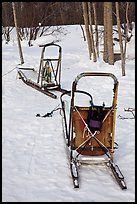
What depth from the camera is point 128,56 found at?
16328 mm

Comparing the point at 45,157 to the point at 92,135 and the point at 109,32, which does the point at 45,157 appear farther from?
the point at 109,32

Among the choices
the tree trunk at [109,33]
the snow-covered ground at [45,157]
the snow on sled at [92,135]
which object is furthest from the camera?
the tree trunk at [109,33]

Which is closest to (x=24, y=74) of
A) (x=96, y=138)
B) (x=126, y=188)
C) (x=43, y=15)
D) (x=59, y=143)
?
(x=59, y=143)

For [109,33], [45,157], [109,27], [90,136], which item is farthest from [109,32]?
[90,136]

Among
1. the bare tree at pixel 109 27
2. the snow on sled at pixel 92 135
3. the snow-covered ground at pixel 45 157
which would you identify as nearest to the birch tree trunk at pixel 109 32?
the bare tree at pixel 109 27

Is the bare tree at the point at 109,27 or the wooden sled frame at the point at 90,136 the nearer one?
the wooden sled frame at the point at 90,136

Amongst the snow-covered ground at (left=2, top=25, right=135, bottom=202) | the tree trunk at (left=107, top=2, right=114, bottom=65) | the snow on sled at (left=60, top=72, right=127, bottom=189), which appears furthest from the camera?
the tree trunk at (left=107, top=2, right=114, bottom=65)

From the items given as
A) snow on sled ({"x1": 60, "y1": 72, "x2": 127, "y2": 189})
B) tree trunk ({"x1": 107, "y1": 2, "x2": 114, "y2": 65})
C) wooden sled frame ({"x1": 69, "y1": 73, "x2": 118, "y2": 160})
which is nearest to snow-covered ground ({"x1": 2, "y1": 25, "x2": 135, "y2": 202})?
snow on sled ({"x1": 60, "y1": 72, "x2": 127, "y2": 189})

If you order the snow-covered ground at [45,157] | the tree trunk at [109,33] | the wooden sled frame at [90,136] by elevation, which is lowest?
the snow-covered ground at [45,157]

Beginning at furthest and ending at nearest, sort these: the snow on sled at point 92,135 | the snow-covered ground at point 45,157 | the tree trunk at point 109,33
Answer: the tree trunk at point 109,33 → the snow on sled at point 92,135 → the snow-covered ground at point 45,157

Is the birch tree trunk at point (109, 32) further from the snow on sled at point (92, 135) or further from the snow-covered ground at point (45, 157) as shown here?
the snow on sled at point (92, 135)

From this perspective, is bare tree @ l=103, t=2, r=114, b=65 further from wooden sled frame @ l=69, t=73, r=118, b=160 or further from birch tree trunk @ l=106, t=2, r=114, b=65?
wooden sled frame @ l=69, t=73, r=118, b=160

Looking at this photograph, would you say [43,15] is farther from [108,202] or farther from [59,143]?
[108,202]

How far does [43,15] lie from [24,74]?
1832 centimetres
